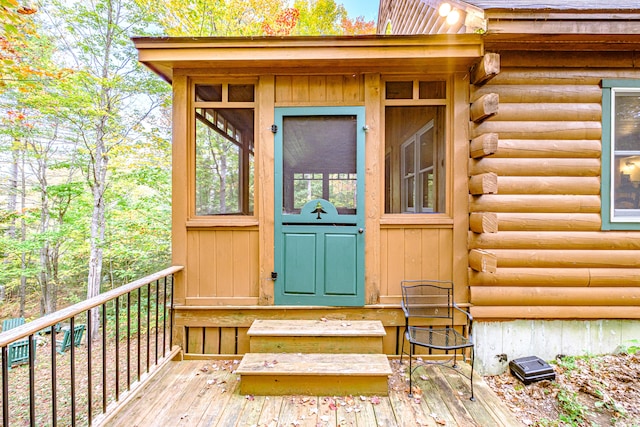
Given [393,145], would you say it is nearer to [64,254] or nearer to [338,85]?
[338,85]

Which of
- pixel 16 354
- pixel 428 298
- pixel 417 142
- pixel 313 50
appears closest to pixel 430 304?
pixel 428 298

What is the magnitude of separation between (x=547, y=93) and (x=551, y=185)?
86cm

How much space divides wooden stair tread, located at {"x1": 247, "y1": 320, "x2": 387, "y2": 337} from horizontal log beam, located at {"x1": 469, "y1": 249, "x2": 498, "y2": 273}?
1.03m

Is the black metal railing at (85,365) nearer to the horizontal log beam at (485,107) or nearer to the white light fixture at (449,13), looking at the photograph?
the horizontal log beam at (485,107)

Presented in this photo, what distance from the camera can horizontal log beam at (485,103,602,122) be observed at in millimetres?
2707

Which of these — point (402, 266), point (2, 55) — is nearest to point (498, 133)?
point (402, 266)

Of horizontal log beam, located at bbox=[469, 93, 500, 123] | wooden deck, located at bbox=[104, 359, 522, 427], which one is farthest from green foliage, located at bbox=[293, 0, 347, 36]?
wooden deck, located at bbox=[104, 359, 522, 427]

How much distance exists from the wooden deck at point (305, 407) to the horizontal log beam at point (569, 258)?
113cm

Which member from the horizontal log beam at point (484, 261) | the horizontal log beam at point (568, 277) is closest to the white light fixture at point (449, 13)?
the horizontal log beam at point (484, 261)

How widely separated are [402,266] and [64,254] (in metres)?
9.53

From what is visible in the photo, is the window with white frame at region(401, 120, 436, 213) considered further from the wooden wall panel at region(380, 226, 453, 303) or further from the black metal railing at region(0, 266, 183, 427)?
the black metal railing at region(0, 266, 183, 427)

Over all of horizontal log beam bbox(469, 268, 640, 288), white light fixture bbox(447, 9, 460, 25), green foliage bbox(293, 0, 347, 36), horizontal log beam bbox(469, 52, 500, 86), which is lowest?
horizontal log beam bbox(469, 268, 640, 288)

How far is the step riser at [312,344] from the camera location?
249 cm

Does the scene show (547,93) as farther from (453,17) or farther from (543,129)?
(453,17)
